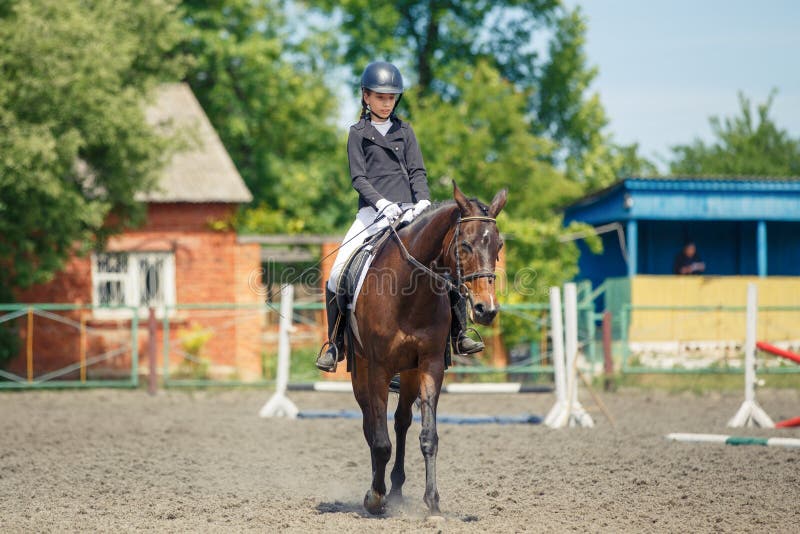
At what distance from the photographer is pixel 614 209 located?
23.3 m

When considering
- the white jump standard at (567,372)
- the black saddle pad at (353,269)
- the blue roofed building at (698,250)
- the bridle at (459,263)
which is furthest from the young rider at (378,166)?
the blue roofed building at (698,250)

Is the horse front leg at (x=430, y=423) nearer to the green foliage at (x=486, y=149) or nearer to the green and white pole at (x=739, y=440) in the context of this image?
the green and white pole at (x=739, y=440)

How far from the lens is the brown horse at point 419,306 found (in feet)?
20.4

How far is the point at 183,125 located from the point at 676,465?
14.6 m

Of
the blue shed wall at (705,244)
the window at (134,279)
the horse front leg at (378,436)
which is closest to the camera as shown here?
the horse front leg at (378,436)

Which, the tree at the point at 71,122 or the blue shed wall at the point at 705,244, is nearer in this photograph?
the tree at the point at 71,122

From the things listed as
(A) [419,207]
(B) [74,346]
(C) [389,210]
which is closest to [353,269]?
(C) [389,210]

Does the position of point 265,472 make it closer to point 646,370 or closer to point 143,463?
point 143,463

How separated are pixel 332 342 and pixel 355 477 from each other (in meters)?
1.82

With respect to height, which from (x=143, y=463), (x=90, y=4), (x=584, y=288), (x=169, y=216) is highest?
(x=90, y=4)

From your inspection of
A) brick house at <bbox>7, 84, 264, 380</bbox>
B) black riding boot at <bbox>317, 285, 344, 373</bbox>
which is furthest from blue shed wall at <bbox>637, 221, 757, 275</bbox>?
black riding boot at <bbox>317, 285, 344, 373</bbox>

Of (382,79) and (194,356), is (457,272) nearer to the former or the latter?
(382,79)

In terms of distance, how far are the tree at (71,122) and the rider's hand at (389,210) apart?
450 inches

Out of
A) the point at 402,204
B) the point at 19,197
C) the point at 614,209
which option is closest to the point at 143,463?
the point at 402,204
